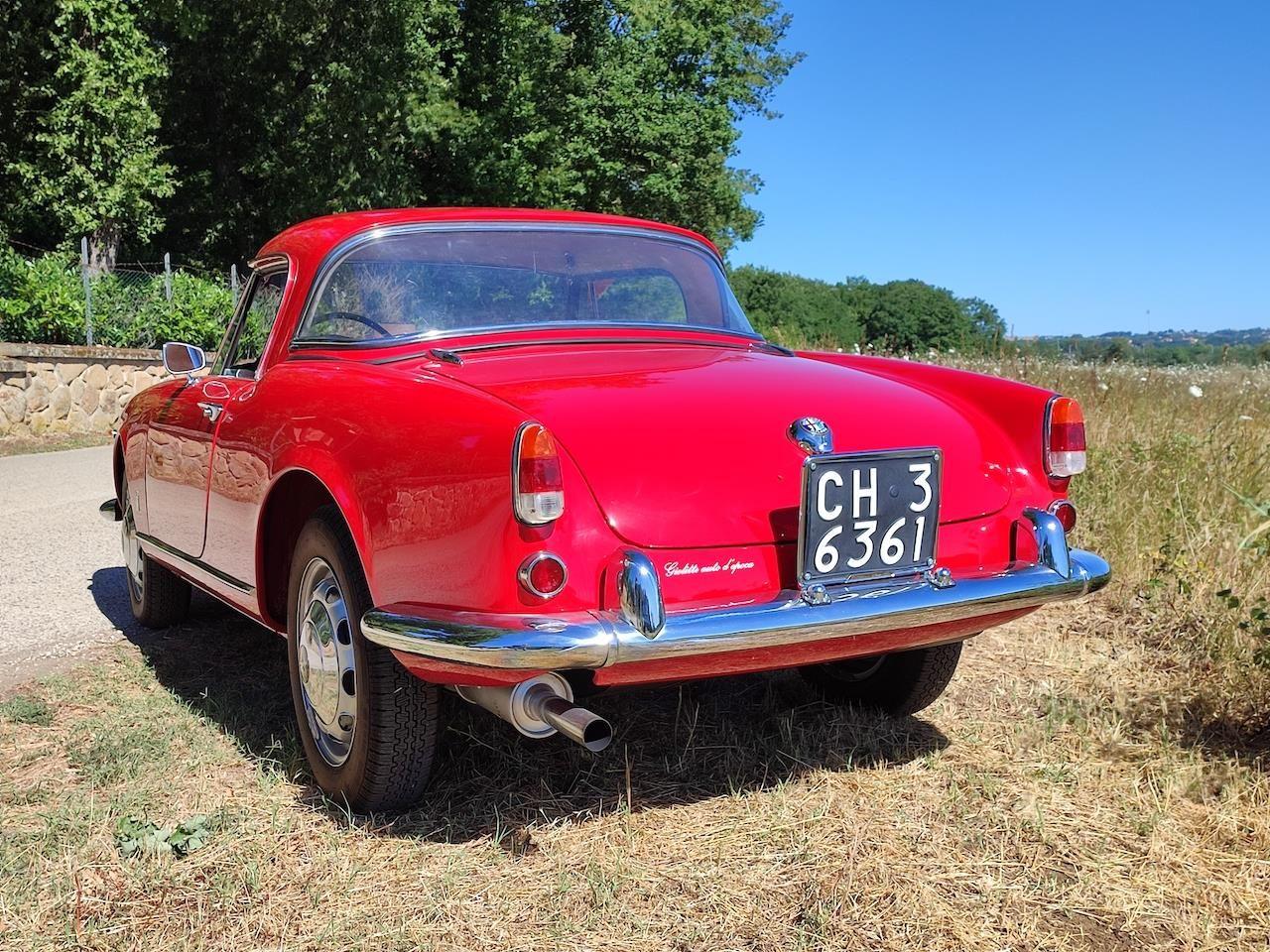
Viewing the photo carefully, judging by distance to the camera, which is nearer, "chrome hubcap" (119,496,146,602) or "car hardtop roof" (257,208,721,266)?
"car hardtop roof" (257,208,721,266)

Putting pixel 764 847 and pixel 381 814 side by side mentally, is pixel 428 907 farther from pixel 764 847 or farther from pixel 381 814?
pixel 764 847

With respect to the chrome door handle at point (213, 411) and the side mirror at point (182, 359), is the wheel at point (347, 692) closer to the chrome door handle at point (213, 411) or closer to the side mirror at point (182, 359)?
the chrome door handle at point (213, 411)

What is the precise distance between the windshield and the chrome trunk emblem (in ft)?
3.27

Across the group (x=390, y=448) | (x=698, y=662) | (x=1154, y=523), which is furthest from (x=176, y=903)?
(x=1154, y=523)

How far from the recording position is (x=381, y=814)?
285 cm

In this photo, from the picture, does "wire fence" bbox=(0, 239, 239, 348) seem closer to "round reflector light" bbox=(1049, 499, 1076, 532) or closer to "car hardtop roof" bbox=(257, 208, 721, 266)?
"car hardtop roof" bbox=(257, 208, 721, 266)

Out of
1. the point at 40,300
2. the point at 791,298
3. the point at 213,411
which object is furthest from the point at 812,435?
the point at 791,298

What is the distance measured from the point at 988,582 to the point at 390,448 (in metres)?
1.53

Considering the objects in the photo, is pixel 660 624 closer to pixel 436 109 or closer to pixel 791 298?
pixel 436 109

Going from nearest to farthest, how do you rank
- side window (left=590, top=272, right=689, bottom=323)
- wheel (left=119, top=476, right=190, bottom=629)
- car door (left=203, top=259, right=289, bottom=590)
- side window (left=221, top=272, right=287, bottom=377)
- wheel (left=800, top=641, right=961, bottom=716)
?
car door (left=203, top=259, right=289, bottom=590) < wheel (left=800, top=641, right=961, bottom=716) < side window (left=590, top=272, right=689, bottom=323) < side window (left=221, top=272, right=287, bottom=377) < wheel (left=119, top=476, right=190, bottom=629)

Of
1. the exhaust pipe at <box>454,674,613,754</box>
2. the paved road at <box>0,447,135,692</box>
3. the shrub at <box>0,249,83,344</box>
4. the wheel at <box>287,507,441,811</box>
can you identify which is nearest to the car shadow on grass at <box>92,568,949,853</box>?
the wheel at <box>287,507,441,811</box>

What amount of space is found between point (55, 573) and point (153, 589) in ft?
5.53

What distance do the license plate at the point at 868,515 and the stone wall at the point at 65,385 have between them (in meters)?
11.8

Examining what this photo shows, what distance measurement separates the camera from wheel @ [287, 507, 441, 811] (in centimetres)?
266
